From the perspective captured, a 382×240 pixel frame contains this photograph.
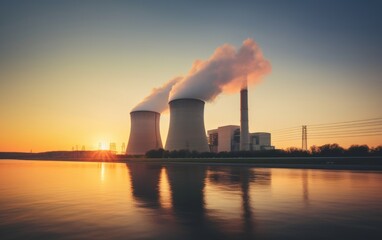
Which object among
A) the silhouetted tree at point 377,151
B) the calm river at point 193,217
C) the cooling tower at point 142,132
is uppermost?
the cooling tower at point 142,132

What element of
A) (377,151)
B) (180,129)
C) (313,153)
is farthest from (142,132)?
(377,151)

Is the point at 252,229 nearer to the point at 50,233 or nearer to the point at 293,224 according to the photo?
the point at 293,224

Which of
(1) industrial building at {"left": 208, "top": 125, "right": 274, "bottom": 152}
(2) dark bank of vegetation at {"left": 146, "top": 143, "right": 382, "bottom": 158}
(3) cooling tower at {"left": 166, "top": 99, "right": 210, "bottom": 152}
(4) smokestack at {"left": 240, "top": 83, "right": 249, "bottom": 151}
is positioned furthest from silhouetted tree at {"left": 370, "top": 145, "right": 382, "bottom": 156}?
(1) industrial building at {"left": 208, "top": 125, "right": 274, "bottom": 152}

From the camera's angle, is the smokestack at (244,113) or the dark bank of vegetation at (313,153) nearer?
the dark bank of vegetation at (313,153)

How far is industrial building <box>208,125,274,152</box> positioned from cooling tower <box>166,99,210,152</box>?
32.2 meters

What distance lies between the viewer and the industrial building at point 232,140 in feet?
252

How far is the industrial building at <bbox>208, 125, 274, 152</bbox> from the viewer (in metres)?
76.8

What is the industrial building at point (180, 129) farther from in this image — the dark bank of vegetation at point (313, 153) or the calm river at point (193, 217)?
the calm river at point (193, 217)

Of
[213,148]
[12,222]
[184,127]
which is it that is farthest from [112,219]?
[213,148]

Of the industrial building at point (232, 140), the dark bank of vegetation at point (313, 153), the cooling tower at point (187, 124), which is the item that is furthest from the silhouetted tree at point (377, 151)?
the industrial building at point (232, 140)

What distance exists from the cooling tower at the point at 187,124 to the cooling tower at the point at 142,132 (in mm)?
11396

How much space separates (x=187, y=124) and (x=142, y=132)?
623 inches

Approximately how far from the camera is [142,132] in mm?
56000

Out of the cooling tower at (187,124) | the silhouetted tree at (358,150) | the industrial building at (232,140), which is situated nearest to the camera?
the silhouetted tree at (358,150)
